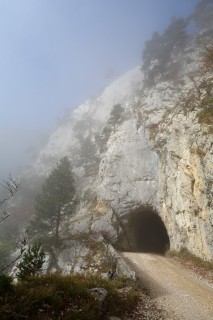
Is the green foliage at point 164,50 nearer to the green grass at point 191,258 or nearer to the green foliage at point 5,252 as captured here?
the green grass at point 191,258

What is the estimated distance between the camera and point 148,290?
16.4 metres

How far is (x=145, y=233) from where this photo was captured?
1499 inches

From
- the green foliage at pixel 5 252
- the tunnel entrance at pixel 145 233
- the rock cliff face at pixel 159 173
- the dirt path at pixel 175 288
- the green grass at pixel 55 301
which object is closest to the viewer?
the green grass at pixel 55 301

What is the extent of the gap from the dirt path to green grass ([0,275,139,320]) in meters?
2.62

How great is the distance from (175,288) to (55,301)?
9806mm

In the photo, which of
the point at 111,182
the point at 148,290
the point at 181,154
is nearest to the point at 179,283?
the point at 148,290

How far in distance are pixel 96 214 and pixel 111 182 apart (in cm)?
579

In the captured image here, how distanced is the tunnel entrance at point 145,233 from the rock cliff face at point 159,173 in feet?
0.55

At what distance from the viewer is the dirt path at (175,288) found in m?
12.7

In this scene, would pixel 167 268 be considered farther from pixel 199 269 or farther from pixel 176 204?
pixel 176 204

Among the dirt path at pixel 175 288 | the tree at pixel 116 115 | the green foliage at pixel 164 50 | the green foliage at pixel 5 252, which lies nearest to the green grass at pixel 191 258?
the dirt path at pixel 175 288

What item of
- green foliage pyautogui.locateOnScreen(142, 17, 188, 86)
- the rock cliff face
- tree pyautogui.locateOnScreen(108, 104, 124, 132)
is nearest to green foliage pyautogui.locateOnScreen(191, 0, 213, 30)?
green foliage pyautogui.locateOnScreen(142, 17, 188, 86)

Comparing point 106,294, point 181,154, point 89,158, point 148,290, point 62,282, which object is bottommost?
point 148,290

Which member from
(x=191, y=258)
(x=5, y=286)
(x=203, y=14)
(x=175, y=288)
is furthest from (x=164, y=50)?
(x=5, y=286)
